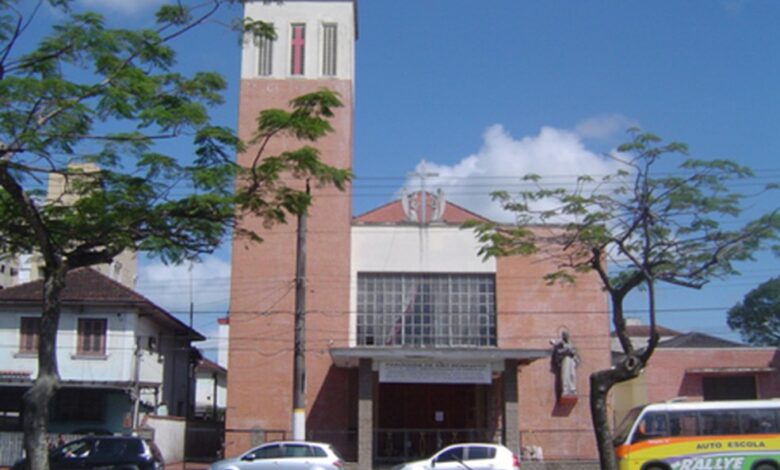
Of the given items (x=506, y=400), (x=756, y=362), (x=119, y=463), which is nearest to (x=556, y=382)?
(x=506, y=400)

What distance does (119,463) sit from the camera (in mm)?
23406

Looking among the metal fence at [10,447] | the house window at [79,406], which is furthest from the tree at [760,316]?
the metal fence at [10,447]

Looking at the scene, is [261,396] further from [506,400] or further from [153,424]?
[506,400]

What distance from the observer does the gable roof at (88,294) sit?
35.7 metres

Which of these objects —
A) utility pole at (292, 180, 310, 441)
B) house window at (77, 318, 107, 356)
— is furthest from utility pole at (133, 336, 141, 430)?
utility pole at (292, 180, 310, 441)

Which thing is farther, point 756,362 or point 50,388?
point 756,362

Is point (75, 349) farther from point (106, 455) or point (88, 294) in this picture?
point (106, 455)

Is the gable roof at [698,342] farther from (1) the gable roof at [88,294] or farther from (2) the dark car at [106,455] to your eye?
(2) the dark car at [106,455]

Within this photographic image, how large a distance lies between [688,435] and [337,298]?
1574 centimetres

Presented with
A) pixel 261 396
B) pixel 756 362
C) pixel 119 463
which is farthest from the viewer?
pixel 756 362

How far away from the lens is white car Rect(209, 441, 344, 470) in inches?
984

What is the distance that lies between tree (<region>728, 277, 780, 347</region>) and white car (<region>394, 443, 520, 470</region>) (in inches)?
1897

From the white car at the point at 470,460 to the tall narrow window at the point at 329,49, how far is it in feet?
60.3

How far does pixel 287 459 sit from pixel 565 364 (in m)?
14.3
